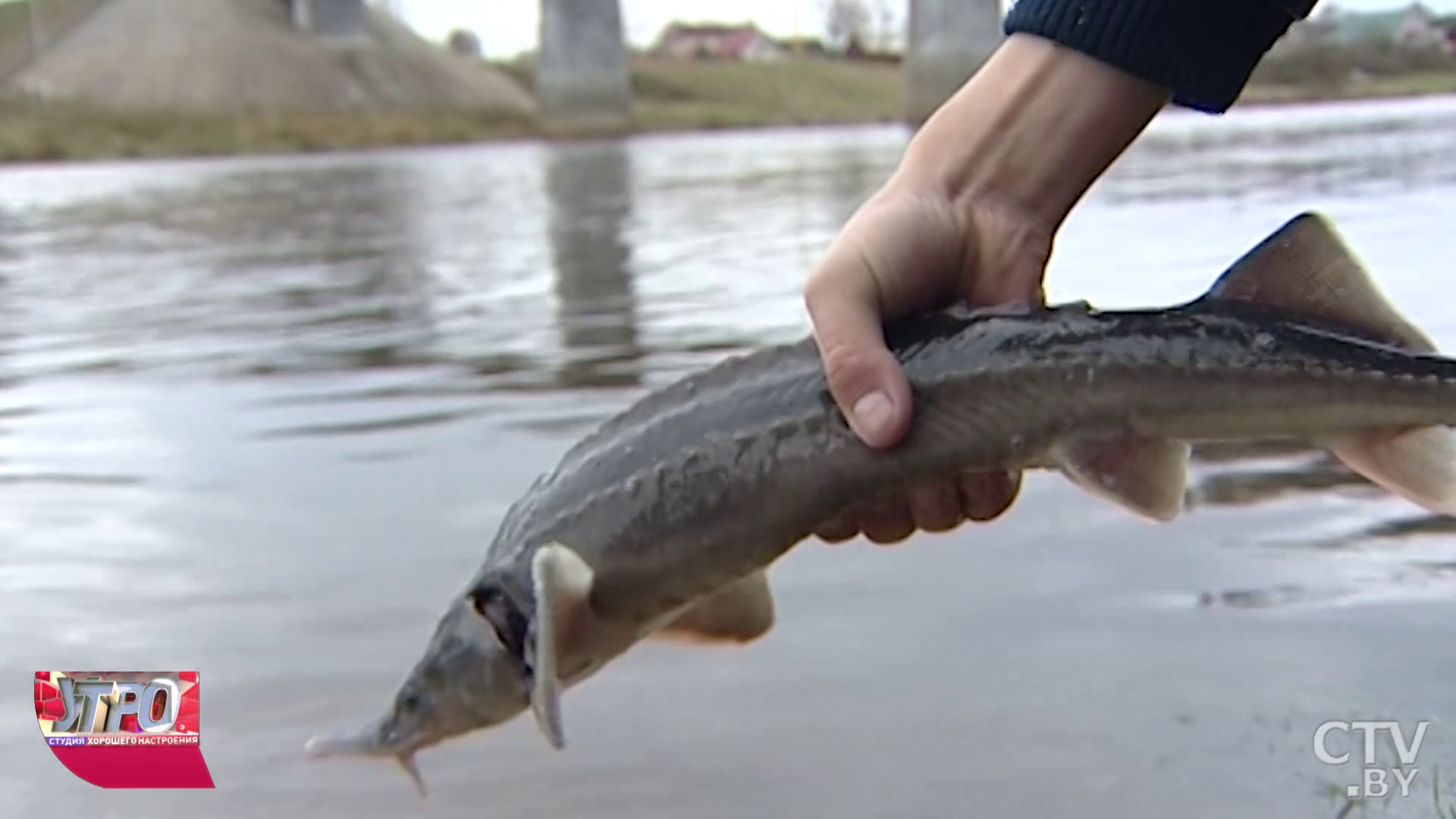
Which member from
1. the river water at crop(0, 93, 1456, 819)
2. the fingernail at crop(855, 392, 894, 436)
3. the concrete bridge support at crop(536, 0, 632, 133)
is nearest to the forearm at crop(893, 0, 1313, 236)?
the fingernail at crop(855, 392, 894, 436)

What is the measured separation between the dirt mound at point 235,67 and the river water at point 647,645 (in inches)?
1919

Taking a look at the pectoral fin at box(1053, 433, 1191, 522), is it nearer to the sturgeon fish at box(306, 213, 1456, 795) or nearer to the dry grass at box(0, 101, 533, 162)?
the sturgeon fish at box(306, 213, 1456, 795)

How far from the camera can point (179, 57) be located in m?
57.5

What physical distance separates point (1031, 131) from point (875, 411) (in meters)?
0.69

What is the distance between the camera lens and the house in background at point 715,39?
117375mm

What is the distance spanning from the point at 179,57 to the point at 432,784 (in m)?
59.0

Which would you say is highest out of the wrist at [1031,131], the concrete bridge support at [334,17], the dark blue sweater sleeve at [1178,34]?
the dark blue sweater sleeve at [1178,34]

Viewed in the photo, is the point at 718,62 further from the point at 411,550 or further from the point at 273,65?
the point at 411,550

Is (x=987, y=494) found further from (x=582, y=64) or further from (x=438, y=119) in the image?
(x=438, y=119)

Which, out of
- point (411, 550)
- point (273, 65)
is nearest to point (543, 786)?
point (411, 550)

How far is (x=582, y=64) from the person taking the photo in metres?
50.6

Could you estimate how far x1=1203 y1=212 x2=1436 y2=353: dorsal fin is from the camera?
2043 mm

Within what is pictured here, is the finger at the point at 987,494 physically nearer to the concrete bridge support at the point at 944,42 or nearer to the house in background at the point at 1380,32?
the house in background at the point at 1380,32

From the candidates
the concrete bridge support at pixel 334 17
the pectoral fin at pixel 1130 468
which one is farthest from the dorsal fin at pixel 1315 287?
the concrete bridge support at pixel 334 17
